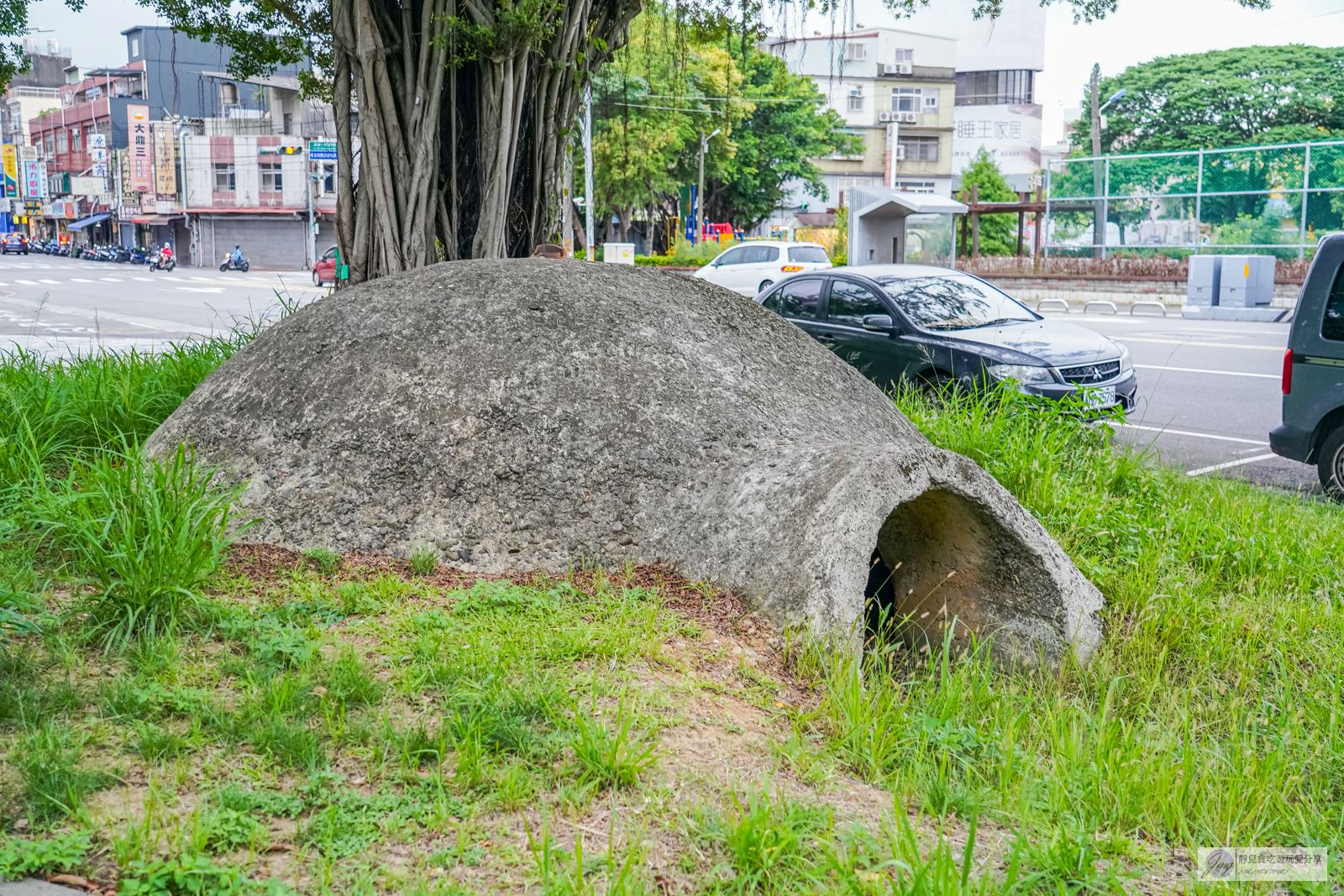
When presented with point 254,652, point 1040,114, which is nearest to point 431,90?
point 254,652

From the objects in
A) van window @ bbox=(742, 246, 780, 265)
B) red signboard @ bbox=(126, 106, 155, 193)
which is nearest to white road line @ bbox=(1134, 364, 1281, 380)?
van window @ bbox=(742, 246, 780, 265)

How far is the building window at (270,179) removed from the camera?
58.2 m

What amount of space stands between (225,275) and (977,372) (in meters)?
42.7

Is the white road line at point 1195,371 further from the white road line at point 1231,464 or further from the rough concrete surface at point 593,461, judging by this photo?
the rough concrete surface at point 593,461

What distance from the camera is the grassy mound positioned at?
2453 millimetres

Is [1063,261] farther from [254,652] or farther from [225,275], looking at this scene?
[225,275]

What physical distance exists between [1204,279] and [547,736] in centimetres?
2430

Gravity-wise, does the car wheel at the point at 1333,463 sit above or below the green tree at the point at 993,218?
below

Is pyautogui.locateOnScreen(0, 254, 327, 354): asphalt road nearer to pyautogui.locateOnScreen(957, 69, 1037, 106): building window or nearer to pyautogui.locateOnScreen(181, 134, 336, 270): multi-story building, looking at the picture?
pyautogui.locateOnScreen(181, 134, 336, 270): multi-story building

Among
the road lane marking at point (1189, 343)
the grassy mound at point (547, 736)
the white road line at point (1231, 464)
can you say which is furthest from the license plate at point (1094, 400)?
the road lane marking at point (1189, 343)

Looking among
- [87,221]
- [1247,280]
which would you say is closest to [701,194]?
[1247,280]

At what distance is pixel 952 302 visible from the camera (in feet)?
33.2

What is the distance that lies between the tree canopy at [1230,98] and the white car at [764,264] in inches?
1084

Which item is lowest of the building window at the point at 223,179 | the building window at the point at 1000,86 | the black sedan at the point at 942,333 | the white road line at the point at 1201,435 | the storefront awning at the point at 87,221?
the white road line at the point at 1201,435
